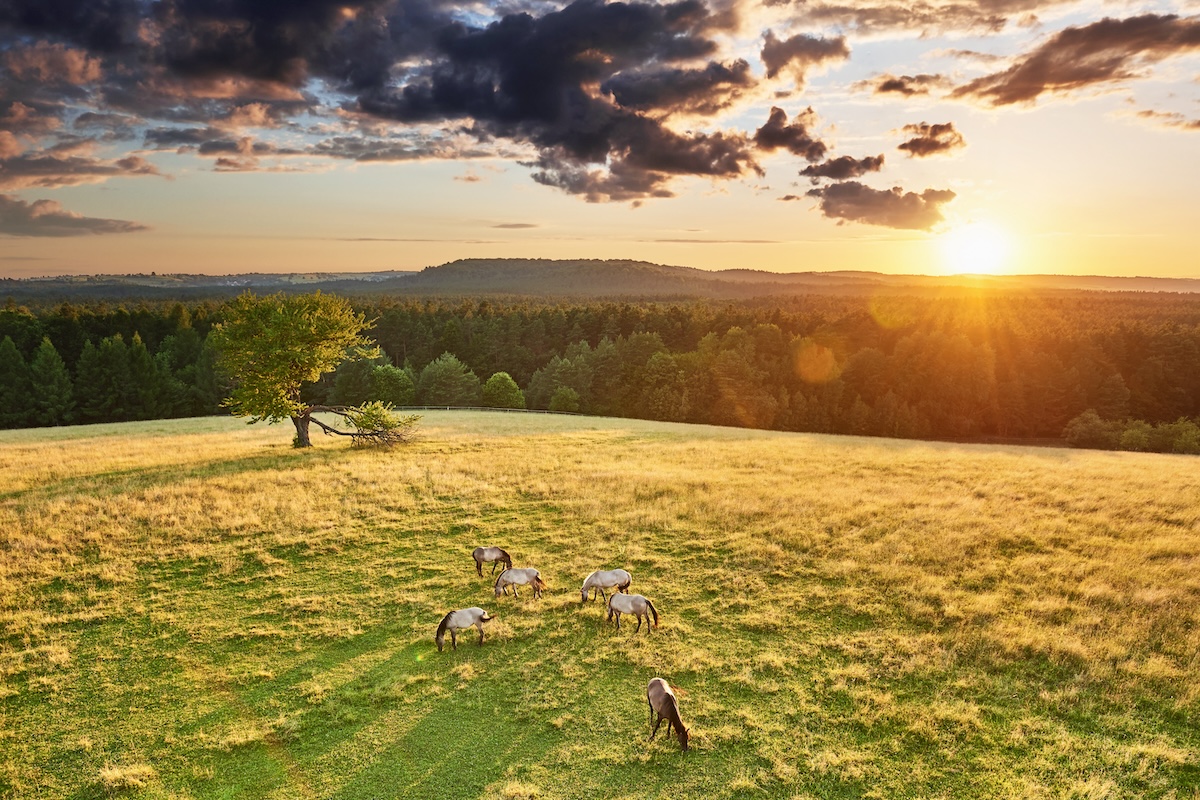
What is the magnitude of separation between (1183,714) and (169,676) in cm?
2005

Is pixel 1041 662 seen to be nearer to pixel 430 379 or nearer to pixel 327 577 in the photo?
pixel 327 577

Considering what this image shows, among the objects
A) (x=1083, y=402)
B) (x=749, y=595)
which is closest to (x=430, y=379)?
(x=749, y=595)

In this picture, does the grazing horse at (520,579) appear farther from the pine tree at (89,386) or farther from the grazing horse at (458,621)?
the pine tree at (89,386)

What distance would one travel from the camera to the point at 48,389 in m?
70.4

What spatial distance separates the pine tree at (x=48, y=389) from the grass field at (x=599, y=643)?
62.9 m

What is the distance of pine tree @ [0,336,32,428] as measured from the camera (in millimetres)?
69000

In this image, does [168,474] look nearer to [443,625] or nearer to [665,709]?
[443,625]

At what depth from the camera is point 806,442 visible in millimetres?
40938

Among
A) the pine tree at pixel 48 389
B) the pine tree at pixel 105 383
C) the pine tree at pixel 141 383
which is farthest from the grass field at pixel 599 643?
the pine tree at pixel 48 389

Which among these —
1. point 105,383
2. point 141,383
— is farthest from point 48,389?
point 141,383

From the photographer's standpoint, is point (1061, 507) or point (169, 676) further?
point (1061, 507)

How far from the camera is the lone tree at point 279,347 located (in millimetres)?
32469

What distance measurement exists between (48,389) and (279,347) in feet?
207

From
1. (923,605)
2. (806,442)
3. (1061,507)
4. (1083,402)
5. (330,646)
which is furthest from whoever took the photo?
(1083,402)
